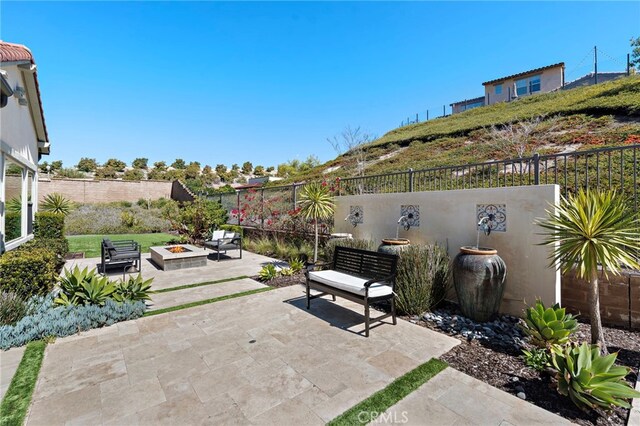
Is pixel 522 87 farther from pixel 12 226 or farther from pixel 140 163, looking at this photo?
pixel 140 163

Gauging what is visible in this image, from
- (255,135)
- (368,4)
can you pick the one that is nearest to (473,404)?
(368,4)

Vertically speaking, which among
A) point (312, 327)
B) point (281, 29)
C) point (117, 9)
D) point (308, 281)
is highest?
point (281, 29)

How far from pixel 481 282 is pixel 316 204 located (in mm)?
4423

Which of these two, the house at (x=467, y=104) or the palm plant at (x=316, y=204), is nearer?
the palm plant at (x=316, y=204)

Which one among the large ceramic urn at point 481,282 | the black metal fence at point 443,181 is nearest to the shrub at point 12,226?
the black metal fence at point 443,181

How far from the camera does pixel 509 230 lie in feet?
14.6

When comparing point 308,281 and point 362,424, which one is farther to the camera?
point 308,281

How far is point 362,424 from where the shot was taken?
217 cm

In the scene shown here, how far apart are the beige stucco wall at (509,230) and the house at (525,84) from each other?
34354mm

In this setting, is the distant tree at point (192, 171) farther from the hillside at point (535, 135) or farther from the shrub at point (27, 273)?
the shrub at point (27, 273)

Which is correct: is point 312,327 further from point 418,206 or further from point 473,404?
point 418,206

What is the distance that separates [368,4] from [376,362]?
963 cm

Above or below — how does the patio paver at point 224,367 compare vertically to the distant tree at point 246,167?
below
